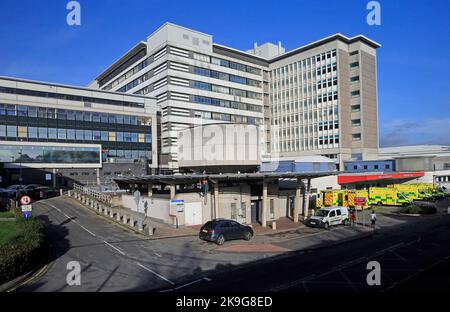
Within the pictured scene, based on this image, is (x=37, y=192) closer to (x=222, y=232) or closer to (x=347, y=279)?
(x=222, y=232)

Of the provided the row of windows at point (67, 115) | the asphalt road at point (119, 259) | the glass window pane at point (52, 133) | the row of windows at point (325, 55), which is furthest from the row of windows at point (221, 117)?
the asphalt road at point (119, 259)

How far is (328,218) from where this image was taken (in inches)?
1215

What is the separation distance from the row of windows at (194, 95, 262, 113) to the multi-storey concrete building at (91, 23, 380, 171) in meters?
0.23

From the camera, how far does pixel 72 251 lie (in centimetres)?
2072

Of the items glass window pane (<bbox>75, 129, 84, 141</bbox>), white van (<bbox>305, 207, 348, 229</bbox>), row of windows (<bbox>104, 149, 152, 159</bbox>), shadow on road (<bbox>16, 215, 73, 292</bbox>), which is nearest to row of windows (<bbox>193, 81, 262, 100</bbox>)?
row of windows (<bbox>104, 149, 152, 159</bbox>)

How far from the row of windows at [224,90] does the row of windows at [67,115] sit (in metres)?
15.1

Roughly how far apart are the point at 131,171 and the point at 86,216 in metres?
37.5

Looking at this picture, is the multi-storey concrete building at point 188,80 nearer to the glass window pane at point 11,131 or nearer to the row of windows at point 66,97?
the row of windows at point 66,97

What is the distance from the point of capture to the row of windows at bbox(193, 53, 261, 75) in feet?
268

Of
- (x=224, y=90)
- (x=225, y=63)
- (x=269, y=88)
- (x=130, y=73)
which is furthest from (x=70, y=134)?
(x=269, y=88)

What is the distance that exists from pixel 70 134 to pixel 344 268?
59.0 metres

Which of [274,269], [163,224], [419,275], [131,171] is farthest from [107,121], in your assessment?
[419,275]

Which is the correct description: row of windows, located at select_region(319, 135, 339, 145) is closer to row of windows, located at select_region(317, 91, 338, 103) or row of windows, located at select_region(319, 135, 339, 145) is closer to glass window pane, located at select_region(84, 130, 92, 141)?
row of windows, located at select_region(317, 91, 338, 103)
